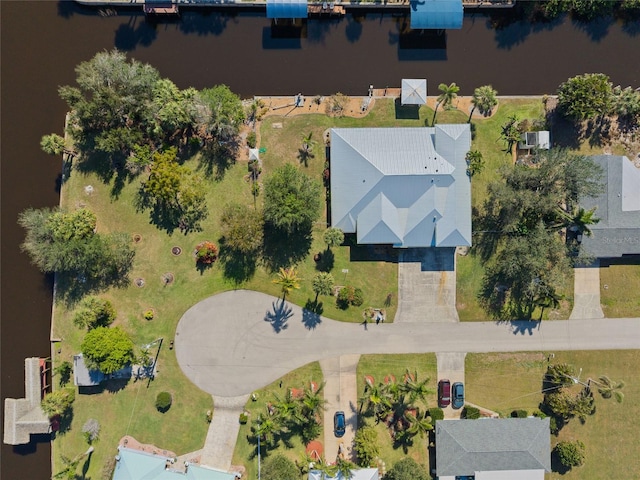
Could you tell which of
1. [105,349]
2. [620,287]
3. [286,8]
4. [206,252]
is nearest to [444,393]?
[620,287]

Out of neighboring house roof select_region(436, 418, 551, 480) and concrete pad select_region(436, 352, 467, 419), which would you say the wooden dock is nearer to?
concrete pad select_region(436, 352, 467, 419)

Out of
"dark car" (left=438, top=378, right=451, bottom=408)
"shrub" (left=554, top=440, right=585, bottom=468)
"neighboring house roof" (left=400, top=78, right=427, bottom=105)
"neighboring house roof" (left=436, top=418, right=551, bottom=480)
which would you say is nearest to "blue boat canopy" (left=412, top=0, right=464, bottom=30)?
"neighboring house roof" (left=400, top=78, right=427, bottom=105)

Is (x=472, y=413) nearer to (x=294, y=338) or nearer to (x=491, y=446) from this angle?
(x=491, y=446)

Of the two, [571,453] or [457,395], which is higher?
[457,395]

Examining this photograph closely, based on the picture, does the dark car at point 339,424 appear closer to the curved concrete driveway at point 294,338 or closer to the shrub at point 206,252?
the curved concrete driveway at point 294,338

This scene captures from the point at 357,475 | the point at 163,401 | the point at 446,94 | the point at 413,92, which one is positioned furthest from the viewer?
the point at 413,92

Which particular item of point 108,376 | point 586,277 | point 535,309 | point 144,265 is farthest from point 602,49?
point 108,376

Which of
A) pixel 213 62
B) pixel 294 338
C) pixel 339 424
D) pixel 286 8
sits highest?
pixel 286 8
